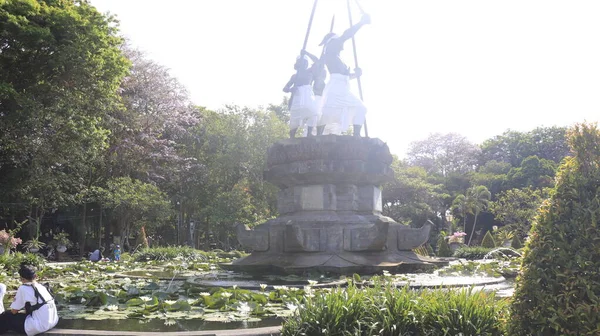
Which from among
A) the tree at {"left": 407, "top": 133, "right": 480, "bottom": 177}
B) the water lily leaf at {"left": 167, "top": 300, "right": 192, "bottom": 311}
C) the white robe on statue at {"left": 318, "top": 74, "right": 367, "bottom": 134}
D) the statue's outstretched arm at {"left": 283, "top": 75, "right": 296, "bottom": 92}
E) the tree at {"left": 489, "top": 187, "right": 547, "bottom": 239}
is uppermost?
the tree at {"left": 407, "top": 133, "right": 480, "bottom": 177}

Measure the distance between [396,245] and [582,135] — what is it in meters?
6.80

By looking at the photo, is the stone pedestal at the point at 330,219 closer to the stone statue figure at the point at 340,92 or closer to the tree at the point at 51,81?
the stone statue figure at the point at 340,92

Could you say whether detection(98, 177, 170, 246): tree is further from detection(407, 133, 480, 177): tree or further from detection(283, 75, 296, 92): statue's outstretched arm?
detection(407, 133, 480, 177): tree

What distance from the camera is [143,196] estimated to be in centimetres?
2836

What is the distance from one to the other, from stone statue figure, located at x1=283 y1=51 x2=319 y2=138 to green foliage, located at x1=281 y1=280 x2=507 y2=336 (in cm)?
740

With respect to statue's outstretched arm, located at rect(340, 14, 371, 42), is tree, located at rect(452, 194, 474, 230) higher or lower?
lower

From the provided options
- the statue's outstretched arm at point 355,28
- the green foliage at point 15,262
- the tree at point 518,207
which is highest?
the statue's outstretched arm at point 355,28

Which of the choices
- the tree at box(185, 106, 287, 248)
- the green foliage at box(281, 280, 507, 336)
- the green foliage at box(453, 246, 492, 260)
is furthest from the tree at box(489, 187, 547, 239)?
the green foliage at box(281, 280, 507, 336)

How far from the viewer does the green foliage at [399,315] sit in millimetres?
4254

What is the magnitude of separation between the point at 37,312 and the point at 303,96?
25.5 feet

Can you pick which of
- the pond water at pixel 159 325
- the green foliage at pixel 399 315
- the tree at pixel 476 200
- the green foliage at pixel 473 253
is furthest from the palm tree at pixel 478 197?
the green foliage at pixel 399 315

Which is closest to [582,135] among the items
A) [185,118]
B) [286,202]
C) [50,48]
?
[286,202]

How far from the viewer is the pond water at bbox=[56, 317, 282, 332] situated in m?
5.02

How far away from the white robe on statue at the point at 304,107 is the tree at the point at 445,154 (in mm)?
48205
